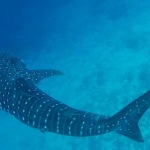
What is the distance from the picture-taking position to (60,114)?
17.4 feet

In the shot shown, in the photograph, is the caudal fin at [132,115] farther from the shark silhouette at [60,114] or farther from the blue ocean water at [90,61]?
the blue ocean water at [90,61]

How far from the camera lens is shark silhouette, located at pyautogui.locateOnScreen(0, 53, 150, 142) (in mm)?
5023

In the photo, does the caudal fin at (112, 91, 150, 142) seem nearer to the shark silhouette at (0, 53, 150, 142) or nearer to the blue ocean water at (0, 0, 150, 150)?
the shark silhouette at (0, 53, 150, 142)

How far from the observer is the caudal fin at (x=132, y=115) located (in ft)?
16.1

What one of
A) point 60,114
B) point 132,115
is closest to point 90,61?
point 60,114

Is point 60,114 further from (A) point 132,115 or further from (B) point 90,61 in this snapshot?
(B) point 90,61

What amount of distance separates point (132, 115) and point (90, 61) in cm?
1005

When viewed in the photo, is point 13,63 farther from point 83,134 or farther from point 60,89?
point 60,89

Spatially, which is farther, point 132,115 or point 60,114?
point 60,114

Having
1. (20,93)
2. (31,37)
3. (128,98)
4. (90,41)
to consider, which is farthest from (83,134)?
(31,37)

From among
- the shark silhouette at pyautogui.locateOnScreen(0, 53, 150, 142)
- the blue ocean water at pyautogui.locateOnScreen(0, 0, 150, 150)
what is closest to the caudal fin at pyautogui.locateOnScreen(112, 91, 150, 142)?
the shark silhouette at pyautogui.locateOnScreen(0, 53, 150, 142)

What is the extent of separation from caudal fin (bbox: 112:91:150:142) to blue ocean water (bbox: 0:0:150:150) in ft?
15.4

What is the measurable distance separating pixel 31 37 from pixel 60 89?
39.4 ft

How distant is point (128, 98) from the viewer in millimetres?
11203
